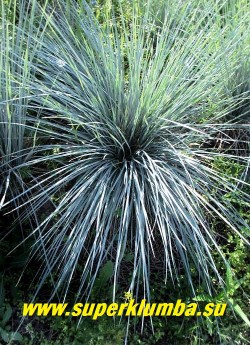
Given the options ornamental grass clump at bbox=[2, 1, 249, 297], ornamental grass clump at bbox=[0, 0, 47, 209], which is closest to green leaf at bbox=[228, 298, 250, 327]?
ornamental grass clump at bbox=[2, 1, 249, 297]

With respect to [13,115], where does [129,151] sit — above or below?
below

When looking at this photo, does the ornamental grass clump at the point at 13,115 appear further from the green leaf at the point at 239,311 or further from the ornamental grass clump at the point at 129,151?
the green leaf at the point at 239,311

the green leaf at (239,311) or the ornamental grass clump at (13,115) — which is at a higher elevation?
the ornamental grass clump at (13,115)

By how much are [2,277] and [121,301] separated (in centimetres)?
45

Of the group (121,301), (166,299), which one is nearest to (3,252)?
(121,301)

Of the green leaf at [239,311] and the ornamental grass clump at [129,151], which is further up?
the ornamental grass clump at [129,151]

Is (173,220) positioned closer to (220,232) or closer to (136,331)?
(220,232)

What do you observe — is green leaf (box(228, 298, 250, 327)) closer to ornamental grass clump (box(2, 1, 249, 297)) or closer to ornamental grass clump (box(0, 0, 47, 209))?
ornamental grass clump (box(2, 1, 249, 297))

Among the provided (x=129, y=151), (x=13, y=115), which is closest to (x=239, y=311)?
(x=129, y=151)

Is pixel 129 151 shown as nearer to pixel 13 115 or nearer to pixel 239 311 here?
pixel 13 115

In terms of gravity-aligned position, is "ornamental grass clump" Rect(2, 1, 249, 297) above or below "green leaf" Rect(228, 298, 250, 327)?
above

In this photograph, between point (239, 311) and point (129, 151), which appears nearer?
point (239, 311)

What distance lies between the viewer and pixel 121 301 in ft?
5.37

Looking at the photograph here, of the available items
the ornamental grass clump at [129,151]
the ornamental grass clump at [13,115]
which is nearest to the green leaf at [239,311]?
the ornamental grass clump at [129,151]
